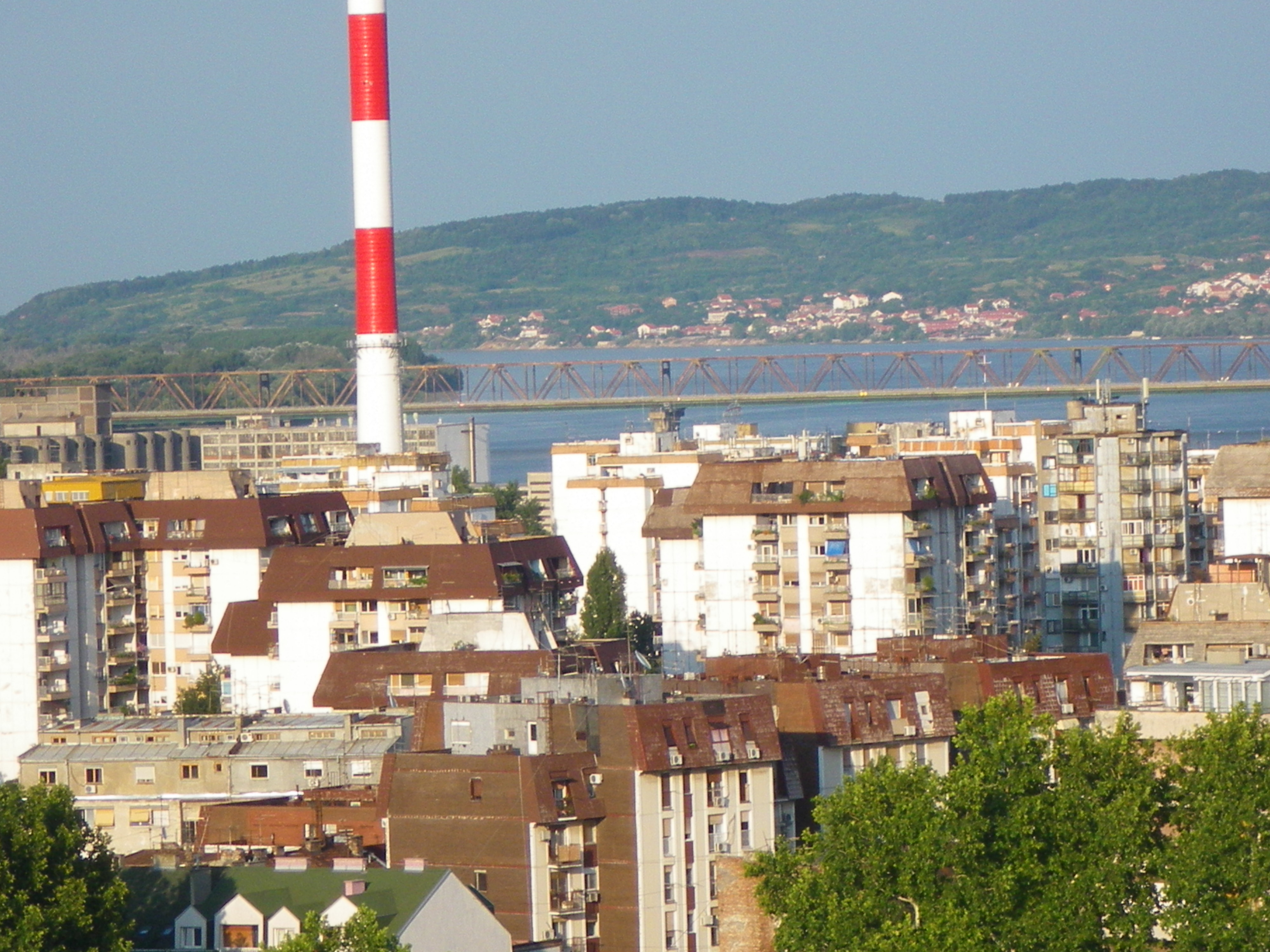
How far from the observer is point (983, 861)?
14.1 meters

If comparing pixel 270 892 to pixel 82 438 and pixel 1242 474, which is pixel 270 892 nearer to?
pixel 1242 474

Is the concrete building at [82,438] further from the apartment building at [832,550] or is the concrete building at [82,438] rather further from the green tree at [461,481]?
the apartment building at [832,550]

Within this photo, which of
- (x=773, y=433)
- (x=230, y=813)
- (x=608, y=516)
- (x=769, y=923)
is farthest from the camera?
(x=773, y=433)

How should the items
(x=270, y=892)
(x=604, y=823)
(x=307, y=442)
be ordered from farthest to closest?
1. (x=307, y=442)
2. (x=604, y=823)
3. (x=270, y=892)

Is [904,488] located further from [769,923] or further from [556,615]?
[769,923]

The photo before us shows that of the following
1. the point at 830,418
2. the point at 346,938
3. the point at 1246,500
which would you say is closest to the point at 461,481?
the point at 1246,500

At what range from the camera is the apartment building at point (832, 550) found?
86.5 ft

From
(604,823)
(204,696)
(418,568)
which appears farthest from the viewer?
(204,696)

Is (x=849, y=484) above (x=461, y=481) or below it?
above

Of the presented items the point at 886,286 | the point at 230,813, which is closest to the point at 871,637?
the point at 230,813

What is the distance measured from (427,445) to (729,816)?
4469cm

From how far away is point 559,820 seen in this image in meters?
15.1

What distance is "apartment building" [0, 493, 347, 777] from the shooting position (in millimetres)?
27141

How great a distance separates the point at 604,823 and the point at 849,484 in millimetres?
11376
